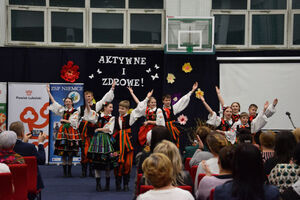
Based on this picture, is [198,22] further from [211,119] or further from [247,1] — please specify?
[211,119]

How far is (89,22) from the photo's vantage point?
9531 millimetres

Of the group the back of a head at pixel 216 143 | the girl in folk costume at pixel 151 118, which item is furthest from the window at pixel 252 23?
the back of a head at pixel 216 143

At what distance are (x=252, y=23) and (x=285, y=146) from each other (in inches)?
261

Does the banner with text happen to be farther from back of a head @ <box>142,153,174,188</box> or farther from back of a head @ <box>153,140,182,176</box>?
back of a head @ <box>142,153,174,188</box>

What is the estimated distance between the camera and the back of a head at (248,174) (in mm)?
2326

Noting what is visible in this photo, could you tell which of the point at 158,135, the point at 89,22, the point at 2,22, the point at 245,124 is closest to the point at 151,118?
the point at 245,124

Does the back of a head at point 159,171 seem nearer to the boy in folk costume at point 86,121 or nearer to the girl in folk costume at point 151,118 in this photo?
the girl in folk costume at point 151,118

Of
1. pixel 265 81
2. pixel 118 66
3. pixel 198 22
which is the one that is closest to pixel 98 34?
pixel 118 66

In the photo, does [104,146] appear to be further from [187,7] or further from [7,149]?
[187,7]

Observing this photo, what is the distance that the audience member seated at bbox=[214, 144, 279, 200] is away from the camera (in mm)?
2328

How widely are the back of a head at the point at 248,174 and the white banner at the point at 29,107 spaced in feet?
22.9

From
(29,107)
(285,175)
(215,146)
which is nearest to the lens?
(285,175)

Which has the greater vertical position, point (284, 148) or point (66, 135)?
point (284, 148)

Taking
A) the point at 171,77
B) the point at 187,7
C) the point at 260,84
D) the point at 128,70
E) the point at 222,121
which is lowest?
the point at 222,121
